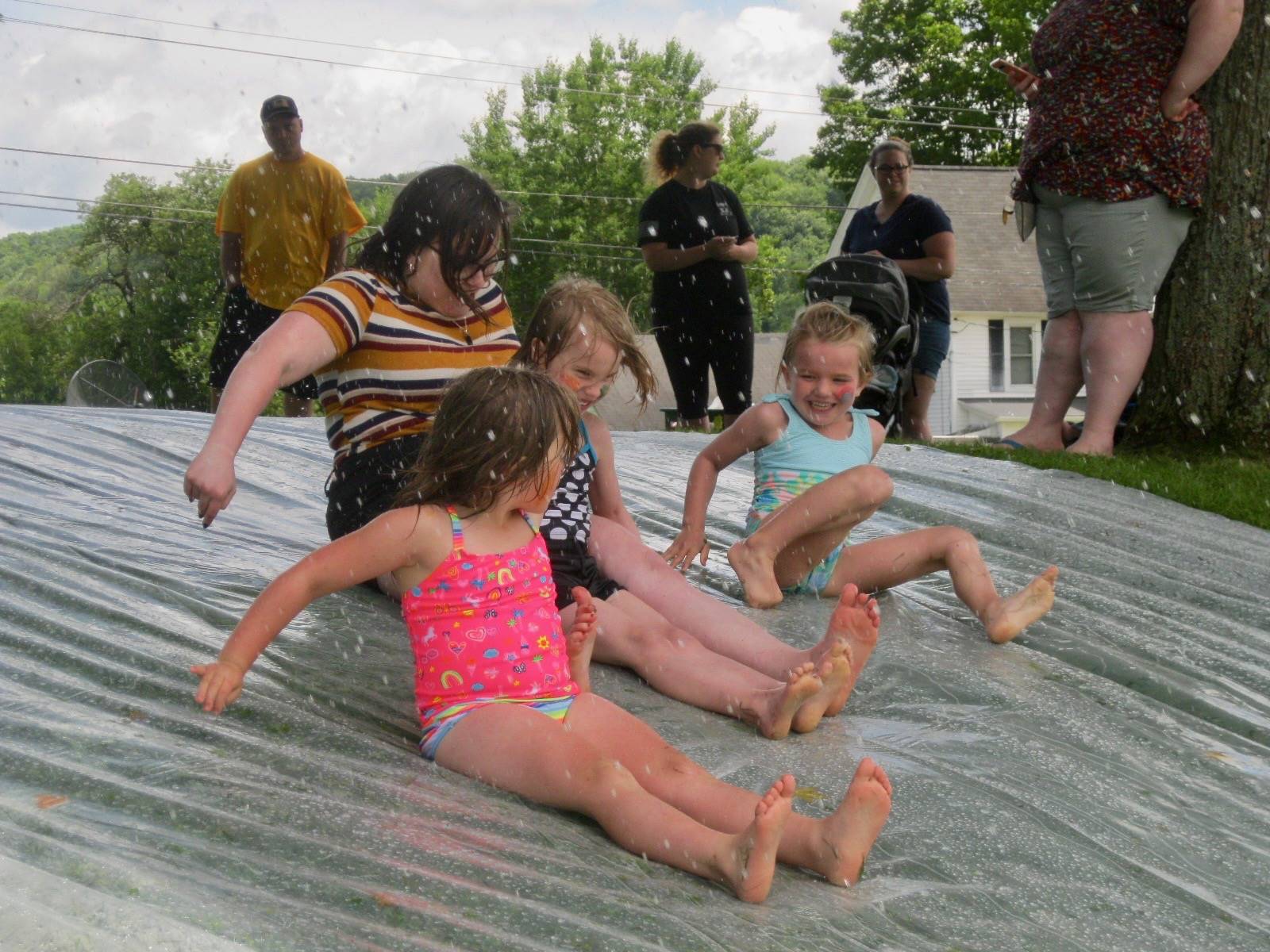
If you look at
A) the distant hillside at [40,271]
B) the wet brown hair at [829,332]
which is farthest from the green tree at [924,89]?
the wet brown hair at [829,332]

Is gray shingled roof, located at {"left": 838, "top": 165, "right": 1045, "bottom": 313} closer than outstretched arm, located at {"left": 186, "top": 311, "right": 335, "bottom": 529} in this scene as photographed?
No

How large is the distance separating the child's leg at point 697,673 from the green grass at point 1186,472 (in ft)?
10.3

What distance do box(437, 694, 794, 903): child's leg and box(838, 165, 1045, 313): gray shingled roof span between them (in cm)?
2861

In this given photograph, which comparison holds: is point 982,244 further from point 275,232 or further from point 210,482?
point 210,482

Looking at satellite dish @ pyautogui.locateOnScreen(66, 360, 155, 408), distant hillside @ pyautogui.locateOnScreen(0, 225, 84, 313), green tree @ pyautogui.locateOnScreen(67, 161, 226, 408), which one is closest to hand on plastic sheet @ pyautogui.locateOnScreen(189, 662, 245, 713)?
satellite dish @ pyautogui.locateOnScreen(66, 360, 155, 408)

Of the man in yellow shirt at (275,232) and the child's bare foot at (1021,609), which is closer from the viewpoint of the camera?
the child's bare foot at (1021,609)

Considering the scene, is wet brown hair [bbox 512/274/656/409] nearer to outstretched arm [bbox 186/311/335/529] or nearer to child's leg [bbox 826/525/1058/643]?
outstretched arm [bbox 186/311/335/529]

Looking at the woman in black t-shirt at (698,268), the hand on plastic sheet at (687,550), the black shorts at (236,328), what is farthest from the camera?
the woman in black t-shirt at (698,268)

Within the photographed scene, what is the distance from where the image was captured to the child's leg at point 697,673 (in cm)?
271

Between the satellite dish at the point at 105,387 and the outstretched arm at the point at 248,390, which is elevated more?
the outstretched arm at the point at 248,390

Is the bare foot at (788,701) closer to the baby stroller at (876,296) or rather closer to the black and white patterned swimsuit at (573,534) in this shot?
the black and white patterned swimsuit at (573,534)

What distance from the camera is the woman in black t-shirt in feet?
24.2

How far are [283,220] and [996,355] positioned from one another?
25.4 m

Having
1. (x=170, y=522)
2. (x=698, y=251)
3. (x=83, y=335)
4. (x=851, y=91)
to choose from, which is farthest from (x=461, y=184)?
(x=83, y=335)
